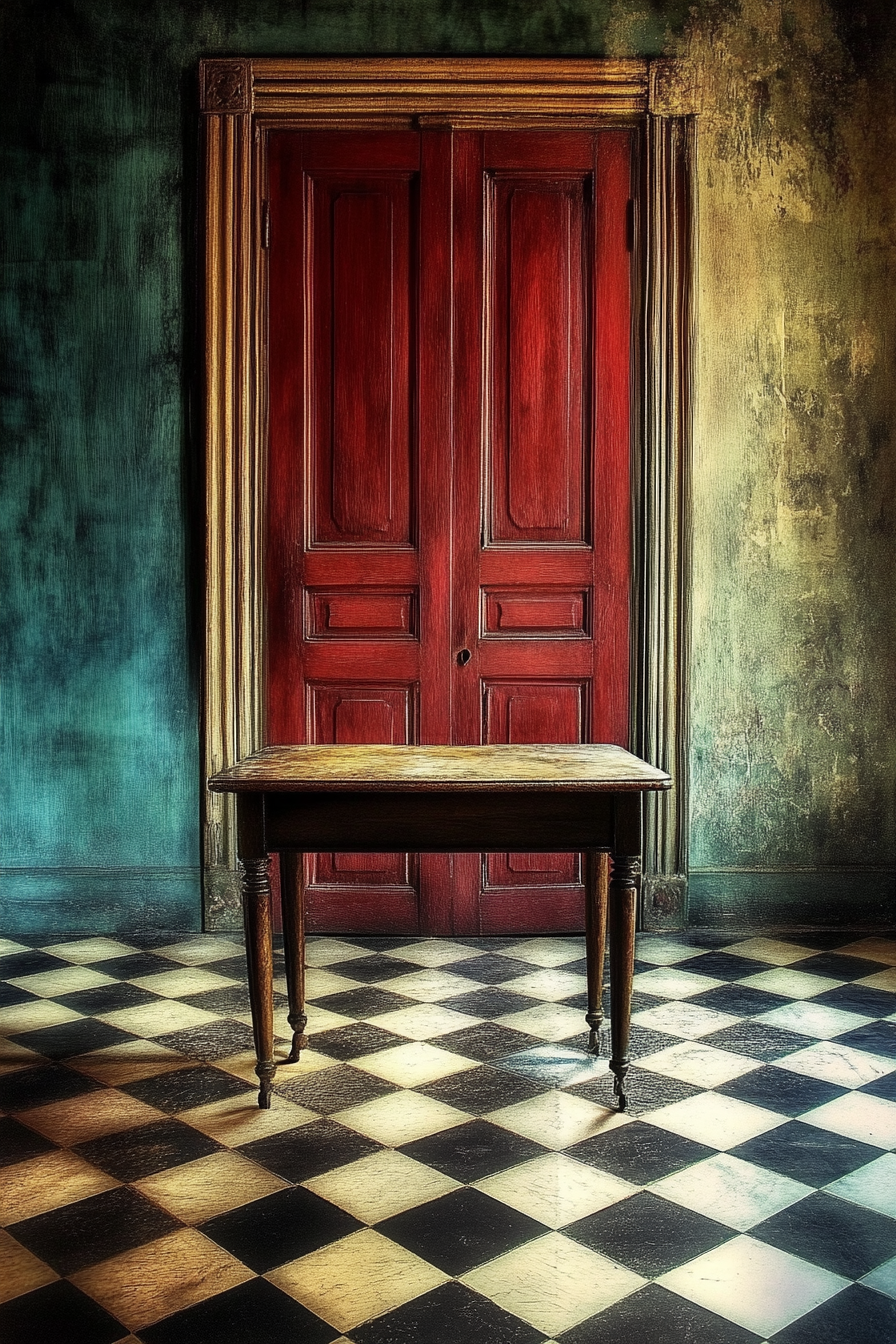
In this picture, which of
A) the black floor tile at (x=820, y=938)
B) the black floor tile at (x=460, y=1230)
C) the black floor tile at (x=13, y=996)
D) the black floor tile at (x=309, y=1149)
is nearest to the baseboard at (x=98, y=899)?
the black floor tile at (x=13, y=996)

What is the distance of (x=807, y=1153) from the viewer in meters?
2.57

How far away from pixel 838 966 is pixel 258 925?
2182mm

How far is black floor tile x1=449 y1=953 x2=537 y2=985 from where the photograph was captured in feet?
12.7

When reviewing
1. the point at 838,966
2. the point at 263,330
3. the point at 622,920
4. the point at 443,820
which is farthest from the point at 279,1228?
the point at 263,330

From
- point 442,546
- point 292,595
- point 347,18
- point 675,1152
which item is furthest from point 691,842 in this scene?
point 347,18

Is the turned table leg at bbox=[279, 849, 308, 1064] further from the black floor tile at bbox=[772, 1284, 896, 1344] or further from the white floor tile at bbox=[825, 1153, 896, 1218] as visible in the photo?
the black floor tile at bbox=[772, 1284, 896, 1344]

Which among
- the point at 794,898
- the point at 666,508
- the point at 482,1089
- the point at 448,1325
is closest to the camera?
the point at 448,1325

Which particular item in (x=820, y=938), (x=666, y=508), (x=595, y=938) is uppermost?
(x=666, y=508)

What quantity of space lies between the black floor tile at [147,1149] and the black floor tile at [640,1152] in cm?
82

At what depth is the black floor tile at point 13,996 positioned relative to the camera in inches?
142

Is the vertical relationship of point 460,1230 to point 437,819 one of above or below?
below

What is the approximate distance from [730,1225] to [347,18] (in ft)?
13.3

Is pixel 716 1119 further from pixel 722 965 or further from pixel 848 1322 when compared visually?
pixel 722 965

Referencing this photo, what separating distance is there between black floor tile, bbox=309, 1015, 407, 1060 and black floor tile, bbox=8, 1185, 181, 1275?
0.88 m
